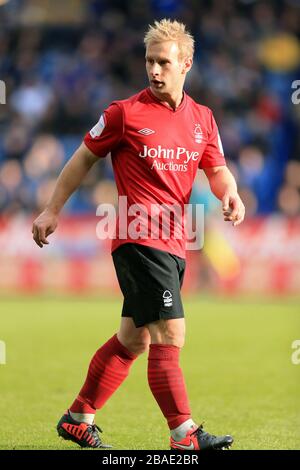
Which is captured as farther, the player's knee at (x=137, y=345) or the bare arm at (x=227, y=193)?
the player's knee at (x=137, y=345)

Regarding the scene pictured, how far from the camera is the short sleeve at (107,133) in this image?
5.37 metres

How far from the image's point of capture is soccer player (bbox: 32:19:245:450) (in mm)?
5262

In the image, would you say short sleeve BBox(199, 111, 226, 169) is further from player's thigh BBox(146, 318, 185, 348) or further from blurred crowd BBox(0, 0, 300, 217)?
blurred crowd BBox(0, 0, 300, 217)

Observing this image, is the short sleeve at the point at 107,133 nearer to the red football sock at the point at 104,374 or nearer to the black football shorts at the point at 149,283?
the black football shorts at the point at 149,283

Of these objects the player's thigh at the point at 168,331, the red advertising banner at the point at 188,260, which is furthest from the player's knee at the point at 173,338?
the red advertising banner at the point at 188,260

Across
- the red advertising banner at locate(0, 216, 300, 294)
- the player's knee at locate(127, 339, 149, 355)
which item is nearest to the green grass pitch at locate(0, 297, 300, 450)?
the player's knee at locate(127, 339, 149, 355)

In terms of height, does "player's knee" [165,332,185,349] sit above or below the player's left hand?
below

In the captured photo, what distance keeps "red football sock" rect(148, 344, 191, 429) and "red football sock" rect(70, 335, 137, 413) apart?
16.0 inches

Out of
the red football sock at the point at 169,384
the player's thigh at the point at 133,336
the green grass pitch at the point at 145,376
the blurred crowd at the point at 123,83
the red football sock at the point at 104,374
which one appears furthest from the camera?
the blurred crowd at the point at 123,83

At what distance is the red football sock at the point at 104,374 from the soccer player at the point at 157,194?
6 centimetres

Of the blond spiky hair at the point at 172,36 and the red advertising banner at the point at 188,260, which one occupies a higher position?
the blond spiky hair at the point at 172,36

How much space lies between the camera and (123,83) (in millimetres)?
19359

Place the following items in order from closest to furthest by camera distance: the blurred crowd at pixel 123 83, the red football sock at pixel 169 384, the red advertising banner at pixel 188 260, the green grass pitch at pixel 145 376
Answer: the red football sock at pixel 169 384 → the green grass pitch at pixel 145 376 → the red advertising banner at pixel 188 260 → the blurred crowd at pixel 123 83
